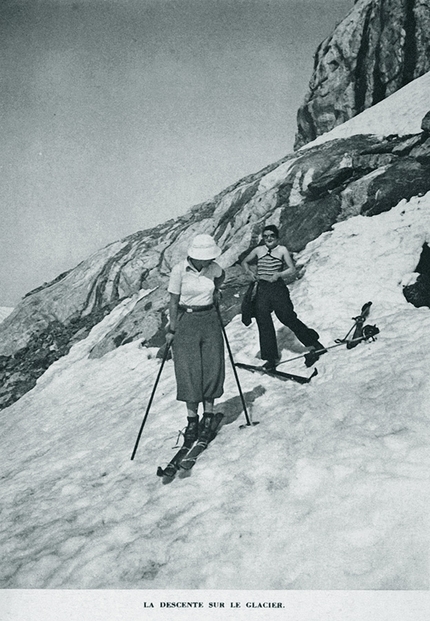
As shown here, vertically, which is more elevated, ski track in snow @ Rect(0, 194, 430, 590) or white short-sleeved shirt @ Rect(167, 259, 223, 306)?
white short-sleeved shirt @ Rect(167, 259, 223, 306)

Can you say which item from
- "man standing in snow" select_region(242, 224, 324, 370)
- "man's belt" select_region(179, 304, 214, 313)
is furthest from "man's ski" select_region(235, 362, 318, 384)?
"man's belt" select_region(179, 304, 214, 313)

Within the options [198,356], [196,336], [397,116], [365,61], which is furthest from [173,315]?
[365,61]

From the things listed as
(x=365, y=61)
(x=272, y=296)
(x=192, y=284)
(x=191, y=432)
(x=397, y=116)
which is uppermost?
(x=365, y=61)

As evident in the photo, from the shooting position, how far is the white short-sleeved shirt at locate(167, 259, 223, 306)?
486cm

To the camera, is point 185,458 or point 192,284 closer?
point 185,458

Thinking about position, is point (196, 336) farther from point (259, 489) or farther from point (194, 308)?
point (259, 489)

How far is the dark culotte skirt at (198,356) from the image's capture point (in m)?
4.84

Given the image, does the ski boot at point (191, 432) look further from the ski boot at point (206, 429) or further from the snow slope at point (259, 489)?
the snow slope at point (259, 489)

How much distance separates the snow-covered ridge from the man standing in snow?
1203 centimetres

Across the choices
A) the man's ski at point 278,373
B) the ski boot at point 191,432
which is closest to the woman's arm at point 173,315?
the ski boot at point 191,432

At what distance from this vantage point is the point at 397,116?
18516mm

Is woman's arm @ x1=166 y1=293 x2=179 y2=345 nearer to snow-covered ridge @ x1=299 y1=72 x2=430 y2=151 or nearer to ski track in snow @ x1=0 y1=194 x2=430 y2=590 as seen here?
ski track in snow @ x1=0 y1=194 x2=430 y2=590

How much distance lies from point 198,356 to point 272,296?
8.66 feet

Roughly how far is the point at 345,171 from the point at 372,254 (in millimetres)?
5518
